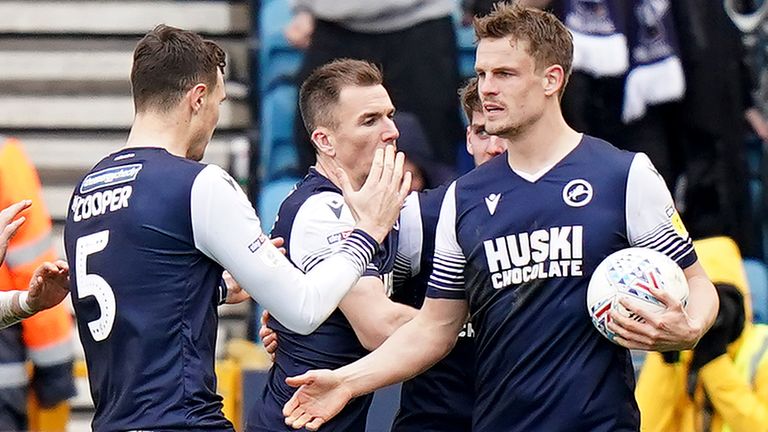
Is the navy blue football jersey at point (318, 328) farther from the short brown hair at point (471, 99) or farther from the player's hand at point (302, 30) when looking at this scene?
the player's hand at point (302, 30)

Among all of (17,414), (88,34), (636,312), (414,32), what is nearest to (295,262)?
(636,312)

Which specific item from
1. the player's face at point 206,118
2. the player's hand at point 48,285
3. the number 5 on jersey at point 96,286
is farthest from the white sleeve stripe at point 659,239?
the player's hand at point 48,285

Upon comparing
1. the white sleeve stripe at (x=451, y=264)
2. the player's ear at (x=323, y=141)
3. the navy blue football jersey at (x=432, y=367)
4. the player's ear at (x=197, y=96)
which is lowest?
the navy blue football jersey at (x=432, y=367)

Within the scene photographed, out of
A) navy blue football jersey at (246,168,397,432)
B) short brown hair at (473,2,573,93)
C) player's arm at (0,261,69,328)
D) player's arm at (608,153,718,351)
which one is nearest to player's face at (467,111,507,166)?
navy blue football jersey at (246,168,397,432)

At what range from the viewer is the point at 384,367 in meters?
5.50

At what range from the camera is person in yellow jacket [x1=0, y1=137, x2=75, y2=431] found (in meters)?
7.58

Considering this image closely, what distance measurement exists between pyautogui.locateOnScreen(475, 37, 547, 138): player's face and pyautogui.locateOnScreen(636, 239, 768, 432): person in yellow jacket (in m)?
2.43

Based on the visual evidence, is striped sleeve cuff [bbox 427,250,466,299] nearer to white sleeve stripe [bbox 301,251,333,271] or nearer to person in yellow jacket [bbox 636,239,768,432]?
white sleeve stripe [bbox 301,251,333,271]

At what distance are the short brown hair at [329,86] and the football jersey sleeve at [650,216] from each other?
1193mm

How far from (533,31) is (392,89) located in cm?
354

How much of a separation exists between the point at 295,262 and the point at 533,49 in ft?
3.58

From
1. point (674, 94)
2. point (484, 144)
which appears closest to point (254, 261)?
point (484, 144)

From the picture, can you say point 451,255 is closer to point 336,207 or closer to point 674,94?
point 336,207

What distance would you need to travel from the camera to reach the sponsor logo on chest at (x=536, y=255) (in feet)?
17.3
